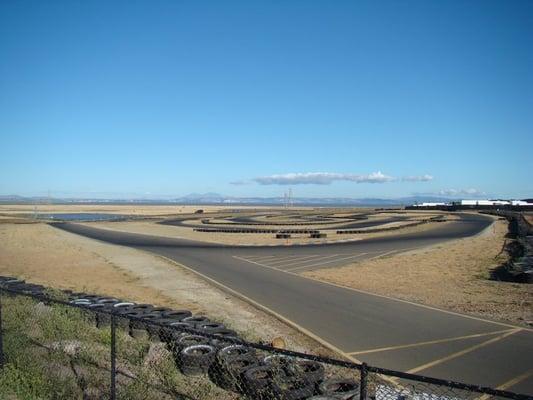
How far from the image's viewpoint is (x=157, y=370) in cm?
845

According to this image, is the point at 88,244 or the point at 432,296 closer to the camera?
the point at 432,296

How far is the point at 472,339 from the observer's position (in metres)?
11.8

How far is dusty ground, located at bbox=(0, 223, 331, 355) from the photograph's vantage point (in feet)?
43.6

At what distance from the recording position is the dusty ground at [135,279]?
1328 cm

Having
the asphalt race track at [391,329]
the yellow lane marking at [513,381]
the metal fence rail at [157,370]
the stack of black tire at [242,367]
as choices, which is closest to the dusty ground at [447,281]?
the asphalt race track at [391,329]

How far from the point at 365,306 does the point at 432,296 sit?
11.1 ft

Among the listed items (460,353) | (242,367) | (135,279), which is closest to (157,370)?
(242,367)

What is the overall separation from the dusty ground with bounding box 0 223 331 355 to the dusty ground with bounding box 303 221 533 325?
6004 mm

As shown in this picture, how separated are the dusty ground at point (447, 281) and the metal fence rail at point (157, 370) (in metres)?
7.63

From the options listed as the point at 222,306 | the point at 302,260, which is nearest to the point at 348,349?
the point at 222,306

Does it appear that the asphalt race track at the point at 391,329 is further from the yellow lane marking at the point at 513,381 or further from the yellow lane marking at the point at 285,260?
the yellow lane marking at the point at 285,260

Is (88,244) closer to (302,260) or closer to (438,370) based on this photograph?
(302,260)

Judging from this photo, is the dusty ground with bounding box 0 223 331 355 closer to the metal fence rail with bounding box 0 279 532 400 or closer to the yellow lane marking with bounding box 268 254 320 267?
the metal fence rail with bounding box 0 279 532 400

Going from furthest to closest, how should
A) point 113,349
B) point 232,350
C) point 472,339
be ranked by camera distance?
1. point 472,339
2. point 232,350
3. point 113,349
